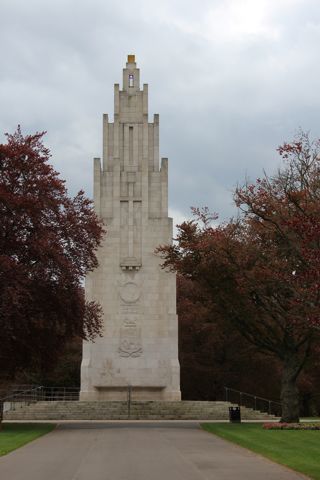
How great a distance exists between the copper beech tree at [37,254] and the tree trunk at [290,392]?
30.7ft

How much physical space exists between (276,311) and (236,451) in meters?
12.2

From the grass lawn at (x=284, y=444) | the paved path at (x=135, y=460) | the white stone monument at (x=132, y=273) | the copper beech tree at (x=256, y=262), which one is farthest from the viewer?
the white stone monument at (x=132, y=273)

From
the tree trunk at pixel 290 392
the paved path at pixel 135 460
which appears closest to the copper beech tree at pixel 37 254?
the paved path at pixel 135 460

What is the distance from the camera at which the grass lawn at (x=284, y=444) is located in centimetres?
1562

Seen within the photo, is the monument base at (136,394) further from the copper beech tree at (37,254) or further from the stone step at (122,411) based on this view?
the copper beech tree at (37,254)

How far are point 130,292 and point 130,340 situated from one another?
290 cm

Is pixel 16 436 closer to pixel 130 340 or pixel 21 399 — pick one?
pixel 130 340

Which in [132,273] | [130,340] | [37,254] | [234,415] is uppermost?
[132,273]

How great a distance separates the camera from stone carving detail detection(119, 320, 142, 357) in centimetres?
4097

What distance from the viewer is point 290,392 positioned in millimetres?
31359

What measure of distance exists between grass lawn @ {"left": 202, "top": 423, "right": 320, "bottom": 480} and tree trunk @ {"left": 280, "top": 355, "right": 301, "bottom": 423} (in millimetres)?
4459

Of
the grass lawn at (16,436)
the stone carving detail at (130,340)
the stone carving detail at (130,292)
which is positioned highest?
the stone carving detail at (130,292)

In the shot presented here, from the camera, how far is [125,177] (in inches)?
1713

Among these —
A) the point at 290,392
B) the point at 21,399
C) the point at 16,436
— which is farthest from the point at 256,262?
the point at 21,399
